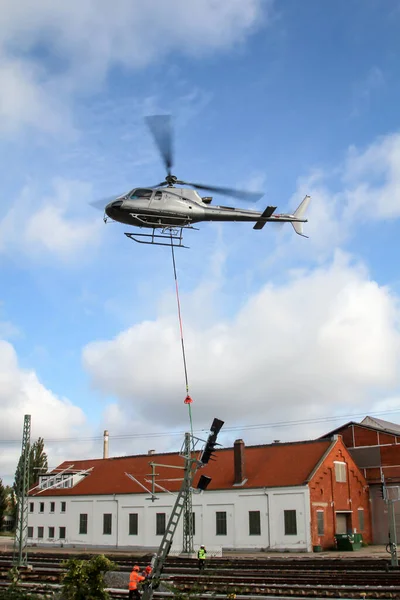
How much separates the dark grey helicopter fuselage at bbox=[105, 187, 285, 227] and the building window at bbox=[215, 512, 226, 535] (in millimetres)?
27404

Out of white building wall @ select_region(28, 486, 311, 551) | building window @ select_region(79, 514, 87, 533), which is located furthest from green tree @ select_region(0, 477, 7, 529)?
building window @ select_region(79, 514, 87, 533)

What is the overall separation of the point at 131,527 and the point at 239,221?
31.7m

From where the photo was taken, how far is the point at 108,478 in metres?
56.8

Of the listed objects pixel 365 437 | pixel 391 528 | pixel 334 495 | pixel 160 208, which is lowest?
pixel 391 528

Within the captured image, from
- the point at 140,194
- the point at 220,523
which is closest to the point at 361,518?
the point at 220,523

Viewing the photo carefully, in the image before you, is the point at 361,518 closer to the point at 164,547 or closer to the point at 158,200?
the point at 158,200

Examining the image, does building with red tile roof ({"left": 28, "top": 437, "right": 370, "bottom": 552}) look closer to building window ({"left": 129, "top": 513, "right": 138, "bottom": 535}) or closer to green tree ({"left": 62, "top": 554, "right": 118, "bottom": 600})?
building window ({"left": 129, "top": 513, "right": 138, "bottom": 535})

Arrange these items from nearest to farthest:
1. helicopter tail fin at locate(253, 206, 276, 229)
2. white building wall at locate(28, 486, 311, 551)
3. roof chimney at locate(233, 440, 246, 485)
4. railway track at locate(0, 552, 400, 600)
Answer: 1. railway track at locate(0, 552, 400, 600)
2. helicopter tail fin at locate(253, 206, 276, 229)
3. white building wall at locate(28, 486, 311, 551)
4. roof chimney at locate(233, 440, 246, 485)

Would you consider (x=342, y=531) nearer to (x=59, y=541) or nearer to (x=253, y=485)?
(x=253, y=485)

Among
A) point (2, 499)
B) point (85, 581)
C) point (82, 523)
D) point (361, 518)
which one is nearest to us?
point (85, 581)

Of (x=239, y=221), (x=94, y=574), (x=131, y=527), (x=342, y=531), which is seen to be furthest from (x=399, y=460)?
(x=94, y=574)

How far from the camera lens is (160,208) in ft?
84.9

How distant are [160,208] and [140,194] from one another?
102 cm

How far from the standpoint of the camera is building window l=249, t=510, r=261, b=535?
147ft
